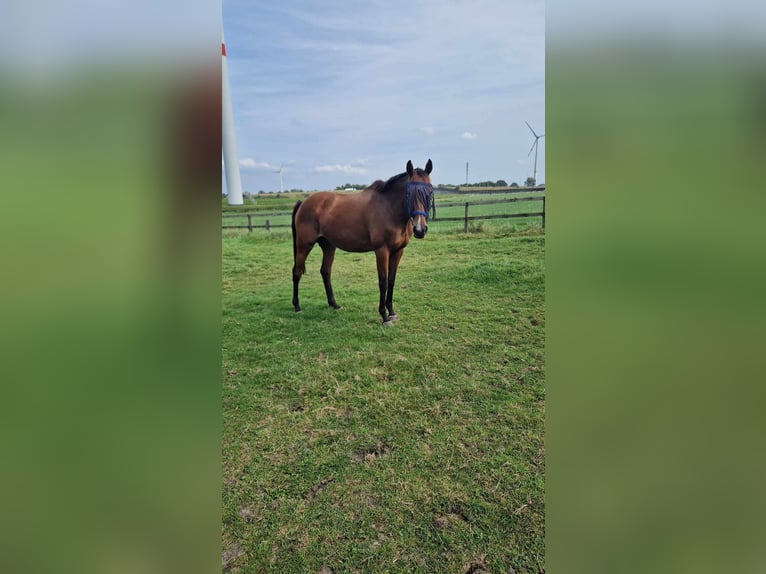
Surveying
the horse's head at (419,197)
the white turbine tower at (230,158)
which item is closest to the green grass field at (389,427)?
the horse's head at (419,197)

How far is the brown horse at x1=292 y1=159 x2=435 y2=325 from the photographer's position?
452 cm

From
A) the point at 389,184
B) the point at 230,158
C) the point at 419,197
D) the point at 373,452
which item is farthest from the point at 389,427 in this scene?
the point at 389,184

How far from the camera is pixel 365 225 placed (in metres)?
4.66

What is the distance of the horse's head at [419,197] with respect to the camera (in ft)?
13.3

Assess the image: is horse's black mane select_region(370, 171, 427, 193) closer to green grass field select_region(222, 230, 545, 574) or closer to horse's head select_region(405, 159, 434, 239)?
horse's head select_region(405, 159, 434, 239)

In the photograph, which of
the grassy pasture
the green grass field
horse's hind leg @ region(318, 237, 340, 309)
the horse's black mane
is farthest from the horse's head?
the grassy pasture

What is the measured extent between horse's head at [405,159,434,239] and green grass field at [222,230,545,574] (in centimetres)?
134

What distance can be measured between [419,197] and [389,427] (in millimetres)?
2458

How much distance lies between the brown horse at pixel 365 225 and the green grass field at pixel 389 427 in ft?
2.05
